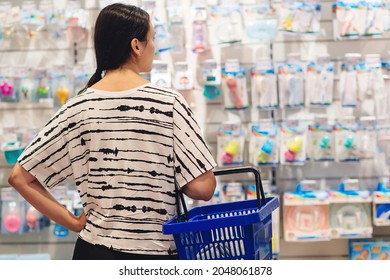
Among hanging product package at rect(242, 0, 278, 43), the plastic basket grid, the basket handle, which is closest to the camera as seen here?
the plastic basket grid

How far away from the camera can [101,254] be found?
1.99 meters


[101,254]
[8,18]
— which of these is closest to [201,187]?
[101,254]

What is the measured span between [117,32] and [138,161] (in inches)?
15.5

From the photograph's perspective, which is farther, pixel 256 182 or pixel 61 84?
pixel 61 84

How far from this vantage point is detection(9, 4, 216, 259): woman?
6.43ft

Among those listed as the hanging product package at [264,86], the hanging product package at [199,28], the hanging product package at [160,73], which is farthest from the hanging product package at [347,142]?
the hanging product package at [160,73]

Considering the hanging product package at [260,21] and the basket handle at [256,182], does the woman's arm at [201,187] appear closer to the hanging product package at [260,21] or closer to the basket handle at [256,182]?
the basket handle at [256,182]

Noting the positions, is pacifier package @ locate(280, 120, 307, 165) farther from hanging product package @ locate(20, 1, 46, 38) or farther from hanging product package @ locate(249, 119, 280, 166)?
hanging product package @ locate(20, 1, 46, 38)

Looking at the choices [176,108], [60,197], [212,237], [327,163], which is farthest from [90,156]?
[327,163]

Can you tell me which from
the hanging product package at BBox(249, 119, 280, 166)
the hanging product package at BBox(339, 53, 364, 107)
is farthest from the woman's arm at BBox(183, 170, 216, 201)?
the hanging product package at BBox(339, 53, 364, 107)

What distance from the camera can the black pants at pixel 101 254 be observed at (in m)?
1.96

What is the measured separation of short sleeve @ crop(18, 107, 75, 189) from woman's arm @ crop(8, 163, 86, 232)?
0.03 m

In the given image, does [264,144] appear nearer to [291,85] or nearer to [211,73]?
[291,85]

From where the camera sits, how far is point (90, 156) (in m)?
2.01
